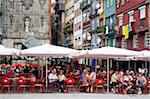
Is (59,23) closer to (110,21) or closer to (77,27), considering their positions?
(77,27)

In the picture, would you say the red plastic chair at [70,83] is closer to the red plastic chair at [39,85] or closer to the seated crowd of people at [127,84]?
the red plastic chair at [39,85]

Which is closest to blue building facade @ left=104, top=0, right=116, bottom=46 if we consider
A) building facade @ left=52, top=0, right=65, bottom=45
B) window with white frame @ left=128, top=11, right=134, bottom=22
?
window with white frame @ left=128, top=11, right=134, bottom=22

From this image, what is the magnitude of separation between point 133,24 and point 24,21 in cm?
2062

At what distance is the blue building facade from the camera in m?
51.2

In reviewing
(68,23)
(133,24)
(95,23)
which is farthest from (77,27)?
(133,24)

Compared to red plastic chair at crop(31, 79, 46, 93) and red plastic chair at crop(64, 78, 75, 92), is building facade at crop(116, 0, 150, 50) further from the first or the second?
red plastic chair at crop(31, 79, 46, 93)

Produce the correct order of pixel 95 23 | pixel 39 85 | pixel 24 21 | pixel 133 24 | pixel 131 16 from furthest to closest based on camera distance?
pixel 95 23, pixel 24 21, pixel 131 16, pixel 133 24, pixel 39 85

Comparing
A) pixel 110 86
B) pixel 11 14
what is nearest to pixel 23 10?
pixel 11 14

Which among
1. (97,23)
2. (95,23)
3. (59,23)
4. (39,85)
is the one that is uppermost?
(59,23)

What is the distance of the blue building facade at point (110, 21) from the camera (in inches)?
2017

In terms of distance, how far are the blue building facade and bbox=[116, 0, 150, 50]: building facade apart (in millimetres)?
1401

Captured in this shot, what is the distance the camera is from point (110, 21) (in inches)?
2089

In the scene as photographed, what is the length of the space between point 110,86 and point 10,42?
36.0m

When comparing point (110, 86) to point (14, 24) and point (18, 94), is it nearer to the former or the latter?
point (18, 94)
